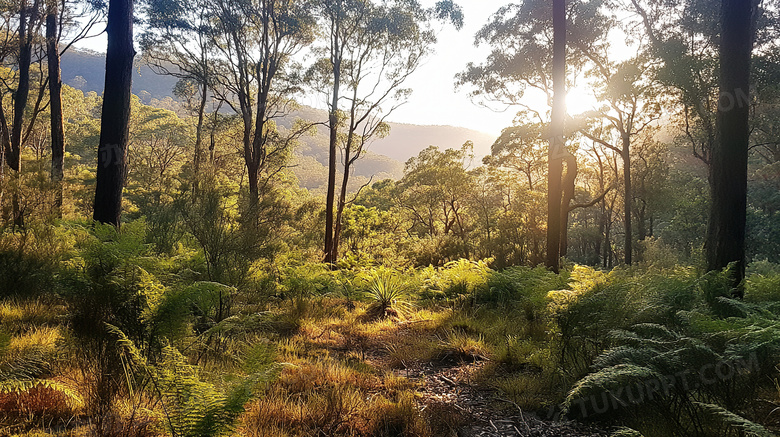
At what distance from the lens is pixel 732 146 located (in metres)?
5.05

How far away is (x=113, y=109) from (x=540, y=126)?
57.1ft

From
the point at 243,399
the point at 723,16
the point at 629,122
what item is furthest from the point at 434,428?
the point at 629,122

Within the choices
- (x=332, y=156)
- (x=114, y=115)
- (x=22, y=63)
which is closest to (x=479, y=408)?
(x=114, y=115)

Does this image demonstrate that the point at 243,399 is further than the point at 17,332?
No

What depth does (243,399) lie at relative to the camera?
1850mm

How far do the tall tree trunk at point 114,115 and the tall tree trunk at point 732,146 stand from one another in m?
8.44

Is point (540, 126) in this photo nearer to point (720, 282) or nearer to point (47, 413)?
point (720, 282)

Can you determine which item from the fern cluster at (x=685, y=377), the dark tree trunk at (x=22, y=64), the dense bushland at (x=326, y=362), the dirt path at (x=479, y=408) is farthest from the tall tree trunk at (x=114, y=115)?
the dark tree trunk at (x=22, y=64)

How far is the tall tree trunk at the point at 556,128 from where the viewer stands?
28.7 feet

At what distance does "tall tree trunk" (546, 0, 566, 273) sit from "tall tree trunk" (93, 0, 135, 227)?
8366 millimetres

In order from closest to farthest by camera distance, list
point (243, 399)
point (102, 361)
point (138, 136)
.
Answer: point (243, 399) < point (102, 361) < point (138, 136)

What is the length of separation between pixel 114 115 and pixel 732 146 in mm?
8692

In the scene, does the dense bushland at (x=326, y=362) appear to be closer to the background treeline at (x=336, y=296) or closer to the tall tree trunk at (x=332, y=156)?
the background treeline at (x=336, y=296)

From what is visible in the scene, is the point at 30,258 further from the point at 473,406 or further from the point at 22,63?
the point at 22,63
